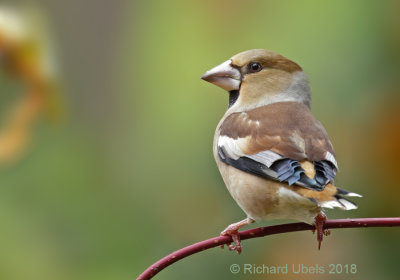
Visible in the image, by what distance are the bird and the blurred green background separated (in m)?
0.36

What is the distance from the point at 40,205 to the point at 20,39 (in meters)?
0.95

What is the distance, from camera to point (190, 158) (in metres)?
3.43

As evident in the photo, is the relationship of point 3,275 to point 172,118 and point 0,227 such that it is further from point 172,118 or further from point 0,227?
point 172,118

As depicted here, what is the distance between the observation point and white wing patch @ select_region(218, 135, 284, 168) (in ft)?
7.89

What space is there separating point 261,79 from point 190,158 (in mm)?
627

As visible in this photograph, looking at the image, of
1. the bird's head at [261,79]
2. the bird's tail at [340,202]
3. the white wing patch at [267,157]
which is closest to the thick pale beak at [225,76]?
the bird's head at [261,79]

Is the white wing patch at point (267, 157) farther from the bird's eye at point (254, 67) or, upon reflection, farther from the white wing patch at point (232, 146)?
the bird's eye at point (254, 67)

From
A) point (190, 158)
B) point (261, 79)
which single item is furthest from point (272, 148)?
point (190, 158)

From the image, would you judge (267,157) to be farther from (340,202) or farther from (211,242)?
(211,242)

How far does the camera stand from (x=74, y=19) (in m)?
5.59

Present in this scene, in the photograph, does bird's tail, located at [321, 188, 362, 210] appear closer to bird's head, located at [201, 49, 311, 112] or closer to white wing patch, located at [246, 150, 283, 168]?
white wing patch, located at [246, 150, 283, 168]

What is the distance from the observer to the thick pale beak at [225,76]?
2785mm

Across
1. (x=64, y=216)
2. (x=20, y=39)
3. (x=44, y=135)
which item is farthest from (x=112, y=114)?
(x=20, y=39)

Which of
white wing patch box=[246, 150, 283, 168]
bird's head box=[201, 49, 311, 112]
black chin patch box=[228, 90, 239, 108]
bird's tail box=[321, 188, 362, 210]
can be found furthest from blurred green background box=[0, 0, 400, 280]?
bird's tail box=[321, 188, 362, 210]
